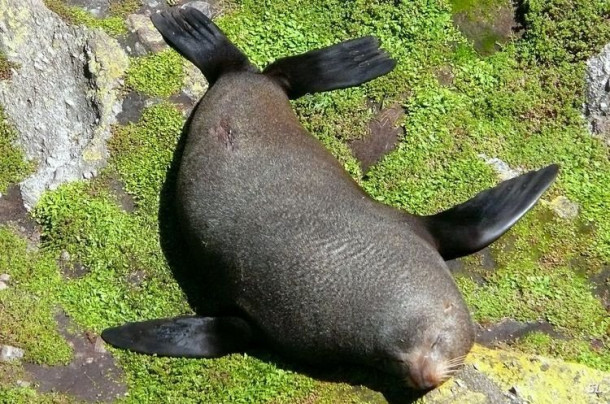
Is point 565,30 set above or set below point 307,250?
above

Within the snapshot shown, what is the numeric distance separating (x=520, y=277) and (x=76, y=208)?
9.69 feet

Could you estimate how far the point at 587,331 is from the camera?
5.24m

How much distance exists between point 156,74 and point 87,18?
713mm

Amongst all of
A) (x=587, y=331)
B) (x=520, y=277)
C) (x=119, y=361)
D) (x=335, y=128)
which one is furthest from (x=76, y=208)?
(x=587, y=331)

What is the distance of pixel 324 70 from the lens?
5.84m

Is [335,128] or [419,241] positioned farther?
[335,128]

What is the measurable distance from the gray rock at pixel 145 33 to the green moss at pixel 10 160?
1.07m

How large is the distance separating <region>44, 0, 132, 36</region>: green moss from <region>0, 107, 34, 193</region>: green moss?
872 millimetres

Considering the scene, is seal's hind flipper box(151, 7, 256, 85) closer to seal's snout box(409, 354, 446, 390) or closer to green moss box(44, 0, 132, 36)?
green moss box(44, 0, 132, 36)

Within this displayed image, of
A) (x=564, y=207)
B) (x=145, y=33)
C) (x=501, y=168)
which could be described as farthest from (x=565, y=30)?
(x=145, y=33)

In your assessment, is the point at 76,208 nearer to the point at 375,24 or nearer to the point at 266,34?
the point at 266,34

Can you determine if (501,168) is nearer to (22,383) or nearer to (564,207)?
(564,207)

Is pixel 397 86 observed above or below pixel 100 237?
above

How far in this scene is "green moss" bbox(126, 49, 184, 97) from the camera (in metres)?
6.00
